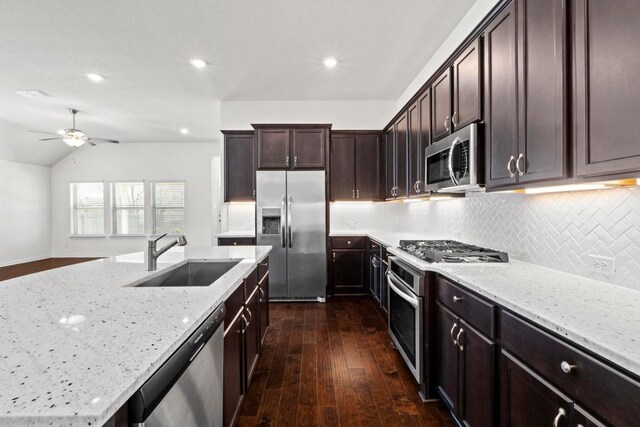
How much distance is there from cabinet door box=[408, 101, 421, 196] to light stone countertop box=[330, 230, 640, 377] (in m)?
1.36

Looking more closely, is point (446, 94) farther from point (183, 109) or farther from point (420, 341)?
point (183, 109)

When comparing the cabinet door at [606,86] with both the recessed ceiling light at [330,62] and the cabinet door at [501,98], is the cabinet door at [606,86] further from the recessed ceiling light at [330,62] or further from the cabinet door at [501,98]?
the recessed ceiling light at [330,62]

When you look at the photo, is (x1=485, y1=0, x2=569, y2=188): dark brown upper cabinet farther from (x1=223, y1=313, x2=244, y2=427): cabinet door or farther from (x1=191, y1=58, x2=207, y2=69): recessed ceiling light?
(x1=191, y1=58, x2=207, y2=69): recessed ceiling light

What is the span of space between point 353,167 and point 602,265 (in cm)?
324

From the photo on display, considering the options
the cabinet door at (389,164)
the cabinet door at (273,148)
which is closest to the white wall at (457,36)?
the cabinet door at (389,164)

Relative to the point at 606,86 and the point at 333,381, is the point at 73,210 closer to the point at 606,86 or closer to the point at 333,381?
the point at 333,381

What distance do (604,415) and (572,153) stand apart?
0.98 meters

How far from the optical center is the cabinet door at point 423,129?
8.77ft

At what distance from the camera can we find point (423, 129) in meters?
2.79

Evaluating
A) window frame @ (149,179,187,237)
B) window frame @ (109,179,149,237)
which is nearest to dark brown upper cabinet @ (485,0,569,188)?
window frame @ (149,179,187,237)

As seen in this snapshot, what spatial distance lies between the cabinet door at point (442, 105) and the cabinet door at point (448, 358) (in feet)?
4.64

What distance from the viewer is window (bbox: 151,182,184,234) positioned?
738cm

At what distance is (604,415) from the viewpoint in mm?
804

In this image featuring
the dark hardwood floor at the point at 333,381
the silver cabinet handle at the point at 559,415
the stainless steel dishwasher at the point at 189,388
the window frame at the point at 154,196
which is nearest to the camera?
the stainless steel dishwasher at the point at 189,388
